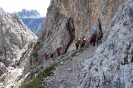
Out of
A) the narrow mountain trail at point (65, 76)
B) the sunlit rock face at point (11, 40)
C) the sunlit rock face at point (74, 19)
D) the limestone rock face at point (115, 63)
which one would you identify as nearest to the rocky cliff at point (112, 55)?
the limestone rock face at point (115, 63)

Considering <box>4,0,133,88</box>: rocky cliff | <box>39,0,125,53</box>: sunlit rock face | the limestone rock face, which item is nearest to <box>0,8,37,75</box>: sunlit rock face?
<box>39,0,125,53</box>: sunlit rock face

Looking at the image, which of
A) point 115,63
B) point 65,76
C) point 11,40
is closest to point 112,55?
point 115,63

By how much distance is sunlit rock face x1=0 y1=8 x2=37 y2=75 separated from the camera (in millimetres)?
103125

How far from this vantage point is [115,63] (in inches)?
603

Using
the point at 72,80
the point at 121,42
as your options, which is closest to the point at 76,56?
the point at 72,80

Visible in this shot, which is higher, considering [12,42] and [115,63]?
[115,63]

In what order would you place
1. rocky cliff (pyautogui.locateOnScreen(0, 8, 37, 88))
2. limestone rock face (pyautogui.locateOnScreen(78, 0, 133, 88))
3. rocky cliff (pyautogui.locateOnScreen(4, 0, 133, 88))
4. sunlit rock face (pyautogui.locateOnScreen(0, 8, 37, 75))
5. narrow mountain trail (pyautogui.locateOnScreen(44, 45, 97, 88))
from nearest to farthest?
1. limestone rock face (pyautogui.locateOnScreen(78, 0, 133, 88))
2. rocky cliff (pyautogui.locateOnScreen(4, 0, 133, 88))
3. narrow mountain trail (pyautogui.locateOnScreen(44, 45, 97, 88))
4. rocky cliff (pyautogui.locateOnScreen(0, 8, 37, 88))
5. sunlit rock face (pyautogui.locateOnScreen(0, 8, 37, 75))

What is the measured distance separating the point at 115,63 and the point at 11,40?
10229cm

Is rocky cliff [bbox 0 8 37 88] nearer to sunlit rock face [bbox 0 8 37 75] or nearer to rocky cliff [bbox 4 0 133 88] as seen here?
sunlit rock face [bbox 0 8 37 75]

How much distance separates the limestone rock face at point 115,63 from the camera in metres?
13.8

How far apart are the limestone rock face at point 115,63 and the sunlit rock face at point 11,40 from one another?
272 feet

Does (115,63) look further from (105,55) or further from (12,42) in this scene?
(12,42)

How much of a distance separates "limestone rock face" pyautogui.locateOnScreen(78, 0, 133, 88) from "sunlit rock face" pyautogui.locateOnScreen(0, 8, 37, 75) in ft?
272

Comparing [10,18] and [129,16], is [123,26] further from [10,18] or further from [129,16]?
[10,18]
